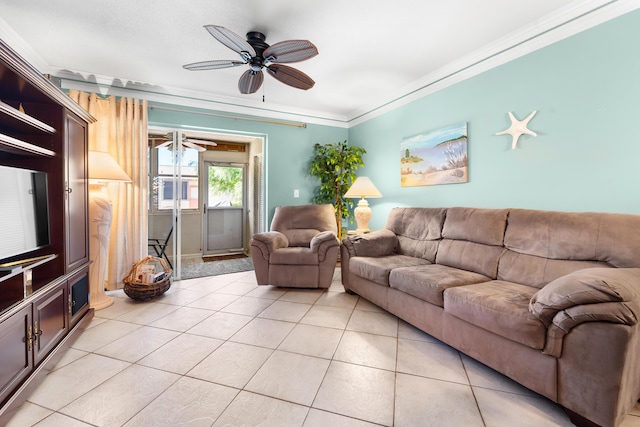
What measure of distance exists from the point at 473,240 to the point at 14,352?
311cm

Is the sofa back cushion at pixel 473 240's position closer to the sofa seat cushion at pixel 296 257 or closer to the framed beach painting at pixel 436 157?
the framed beach painting at pixel 436 157

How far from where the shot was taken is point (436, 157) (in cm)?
327

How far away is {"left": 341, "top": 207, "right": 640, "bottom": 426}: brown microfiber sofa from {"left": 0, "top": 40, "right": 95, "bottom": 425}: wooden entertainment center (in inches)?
92.5

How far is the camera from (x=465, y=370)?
68.4 inches

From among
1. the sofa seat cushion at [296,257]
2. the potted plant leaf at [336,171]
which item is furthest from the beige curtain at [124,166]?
the potted plant leaf at [336,171]

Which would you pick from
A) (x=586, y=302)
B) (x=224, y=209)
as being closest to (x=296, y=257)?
(x=586, y=302)

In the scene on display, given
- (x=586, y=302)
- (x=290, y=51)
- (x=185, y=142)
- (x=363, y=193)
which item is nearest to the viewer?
(x=586, y=302)

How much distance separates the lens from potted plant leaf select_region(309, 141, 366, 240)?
443cm

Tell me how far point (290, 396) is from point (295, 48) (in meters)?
2.27

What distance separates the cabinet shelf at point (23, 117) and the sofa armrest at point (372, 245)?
2.59 metres

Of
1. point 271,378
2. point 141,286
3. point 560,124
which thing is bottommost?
point 271,378

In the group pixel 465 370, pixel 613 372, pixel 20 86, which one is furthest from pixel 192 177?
pixel 613 372

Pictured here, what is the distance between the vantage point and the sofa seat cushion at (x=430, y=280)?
200cm

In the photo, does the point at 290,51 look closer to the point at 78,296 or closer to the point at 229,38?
the point at 229,38
